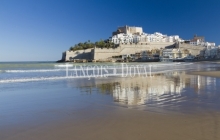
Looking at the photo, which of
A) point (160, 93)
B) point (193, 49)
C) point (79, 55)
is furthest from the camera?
point (193, 49)

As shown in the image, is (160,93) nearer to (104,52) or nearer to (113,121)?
(113,121)

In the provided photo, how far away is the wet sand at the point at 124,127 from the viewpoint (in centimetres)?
332

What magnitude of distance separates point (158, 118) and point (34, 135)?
7.80ft

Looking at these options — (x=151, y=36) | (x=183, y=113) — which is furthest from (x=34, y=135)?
(x=151, y=36)

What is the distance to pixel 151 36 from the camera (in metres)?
121

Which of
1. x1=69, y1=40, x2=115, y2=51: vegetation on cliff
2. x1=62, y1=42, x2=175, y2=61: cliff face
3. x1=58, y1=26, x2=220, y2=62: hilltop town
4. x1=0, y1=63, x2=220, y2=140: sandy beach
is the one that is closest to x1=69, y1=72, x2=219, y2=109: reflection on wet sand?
x1=0, y1=63, x2=220, y2=140: sandy beach

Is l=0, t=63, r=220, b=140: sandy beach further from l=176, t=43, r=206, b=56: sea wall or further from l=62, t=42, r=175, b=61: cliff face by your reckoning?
l=176, t=43, r=206, b=56: sea wall

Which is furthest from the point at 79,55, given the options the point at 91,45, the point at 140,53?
the point at 140,53

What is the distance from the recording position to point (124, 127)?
3.77 metres

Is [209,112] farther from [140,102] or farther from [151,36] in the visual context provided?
[151,36]

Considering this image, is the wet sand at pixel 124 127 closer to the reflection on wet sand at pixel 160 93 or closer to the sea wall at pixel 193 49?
the reflection on wet sand at pixel 160 93

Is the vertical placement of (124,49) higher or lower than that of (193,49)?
higher

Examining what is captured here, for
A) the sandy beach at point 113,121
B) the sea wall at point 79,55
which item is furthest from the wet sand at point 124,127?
the sea wall at point 79,55

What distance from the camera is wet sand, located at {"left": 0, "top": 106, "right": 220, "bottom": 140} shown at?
3320 mm
